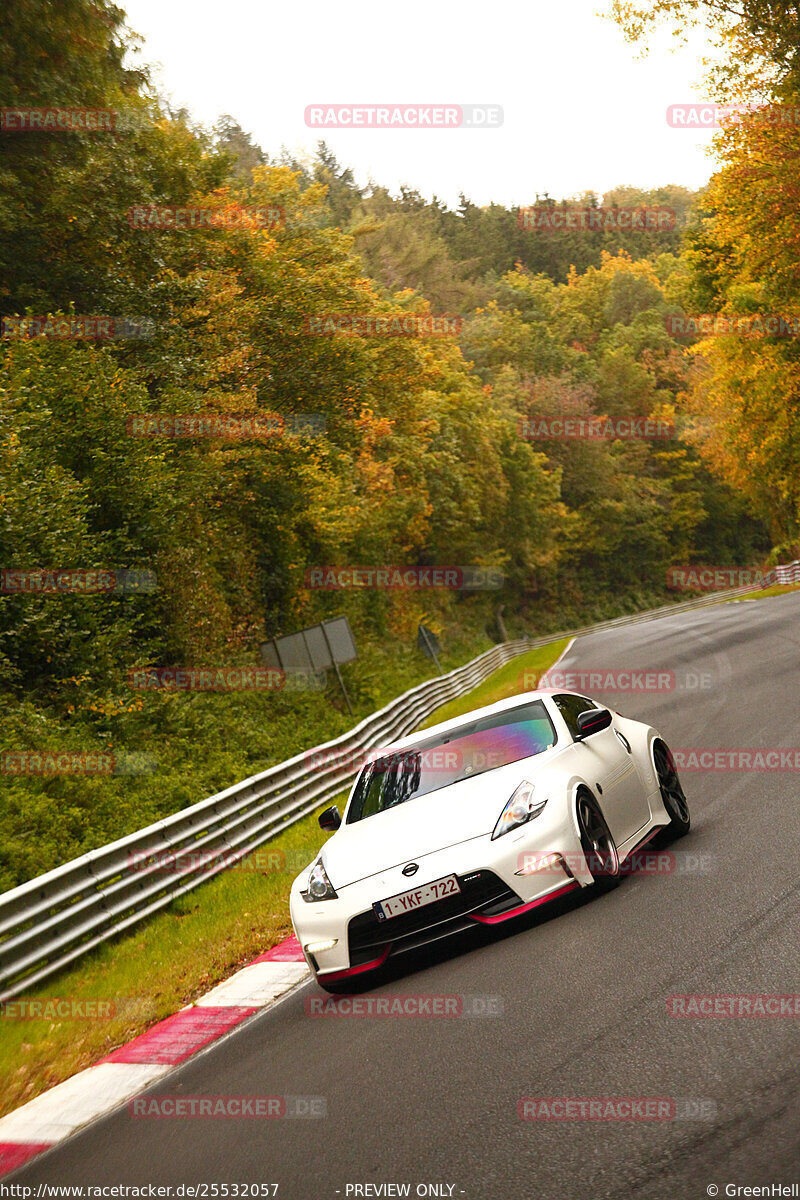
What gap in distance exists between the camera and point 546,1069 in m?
4.53

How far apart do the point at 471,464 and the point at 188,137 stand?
3052cm

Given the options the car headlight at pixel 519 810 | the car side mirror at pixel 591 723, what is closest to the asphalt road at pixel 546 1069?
the car headlight at pixel 519 810

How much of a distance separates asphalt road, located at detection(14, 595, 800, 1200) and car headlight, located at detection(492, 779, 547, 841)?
2.11ft

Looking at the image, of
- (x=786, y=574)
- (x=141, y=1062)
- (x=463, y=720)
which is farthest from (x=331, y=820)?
(x=786, y=574)

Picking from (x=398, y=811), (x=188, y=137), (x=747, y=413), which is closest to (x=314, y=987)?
(x=398, y=811)

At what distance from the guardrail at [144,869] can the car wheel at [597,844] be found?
14.2 feet

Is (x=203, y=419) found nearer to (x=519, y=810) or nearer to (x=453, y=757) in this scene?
(x=453, y=757)

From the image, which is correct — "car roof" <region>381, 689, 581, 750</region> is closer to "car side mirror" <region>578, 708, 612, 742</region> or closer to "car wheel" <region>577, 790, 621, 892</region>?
"car side mirror" <region>578, 708, 612, 742</region>

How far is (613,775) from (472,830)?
1507 millimetres

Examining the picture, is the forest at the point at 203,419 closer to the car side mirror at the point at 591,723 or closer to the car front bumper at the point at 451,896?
the car front bumper at the point at 451,896

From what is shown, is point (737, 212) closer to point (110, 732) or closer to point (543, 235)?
point (110, 732)

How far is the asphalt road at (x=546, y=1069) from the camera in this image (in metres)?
3.72

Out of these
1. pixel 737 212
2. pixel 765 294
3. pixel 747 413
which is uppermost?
pixel 737 212

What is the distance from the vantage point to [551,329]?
3880 inches
